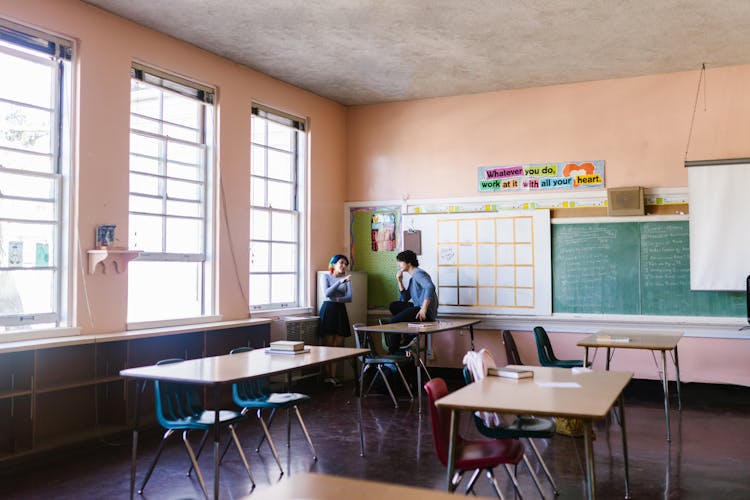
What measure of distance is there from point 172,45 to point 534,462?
5.06m

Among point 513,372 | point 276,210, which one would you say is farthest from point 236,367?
point 276,210

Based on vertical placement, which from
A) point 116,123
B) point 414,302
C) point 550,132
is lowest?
point 414,302

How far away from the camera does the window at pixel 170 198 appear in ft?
20.9

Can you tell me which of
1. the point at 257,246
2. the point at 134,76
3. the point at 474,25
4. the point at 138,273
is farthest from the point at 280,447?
the point at 474,25

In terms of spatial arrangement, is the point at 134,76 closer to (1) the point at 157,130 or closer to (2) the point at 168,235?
(1) the point at 157,130

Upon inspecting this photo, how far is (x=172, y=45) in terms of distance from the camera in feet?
22.0

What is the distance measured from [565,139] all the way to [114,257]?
5366 mm

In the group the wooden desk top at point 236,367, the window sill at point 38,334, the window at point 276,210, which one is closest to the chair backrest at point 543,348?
the wooden desk top at point 236,367

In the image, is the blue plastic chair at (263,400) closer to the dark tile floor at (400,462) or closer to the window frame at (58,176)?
the dark tile floor at (400,462)

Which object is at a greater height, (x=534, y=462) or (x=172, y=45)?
(x=172, y=45)

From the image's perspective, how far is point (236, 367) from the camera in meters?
4.50

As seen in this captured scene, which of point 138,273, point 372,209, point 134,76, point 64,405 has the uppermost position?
point 134,76

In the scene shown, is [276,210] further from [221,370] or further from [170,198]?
[221,370]

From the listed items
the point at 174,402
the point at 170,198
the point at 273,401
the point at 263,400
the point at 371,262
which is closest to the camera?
the point at 174,402
